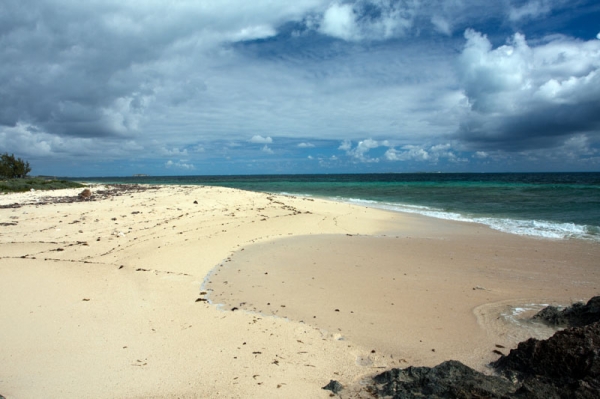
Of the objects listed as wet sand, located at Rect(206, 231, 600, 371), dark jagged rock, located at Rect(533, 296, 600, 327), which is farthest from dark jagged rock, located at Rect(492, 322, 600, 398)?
dark jagged rock, located at Rect(533, 296, 600, 327)

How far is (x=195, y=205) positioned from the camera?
1683cm

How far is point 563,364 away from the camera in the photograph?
115 inches

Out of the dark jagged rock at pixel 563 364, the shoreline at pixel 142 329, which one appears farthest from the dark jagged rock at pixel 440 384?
the shoreline at pixel 142 329

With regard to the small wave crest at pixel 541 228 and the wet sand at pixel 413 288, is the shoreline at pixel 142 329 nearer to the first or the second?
the wet sand at pixel 413 288

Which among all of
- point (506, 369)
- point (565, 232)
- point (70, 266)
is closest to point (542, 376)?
point (506, 369)

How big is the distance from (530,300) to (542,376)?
3325mm

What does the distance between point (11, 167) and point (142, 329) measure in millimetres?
53556

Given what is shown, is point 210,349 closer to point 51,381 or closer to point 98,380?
point 98,380

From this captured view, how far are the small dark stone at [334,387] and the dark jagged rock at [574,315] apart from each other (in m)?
3.10

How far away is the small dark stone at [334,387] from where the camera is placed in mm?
3217

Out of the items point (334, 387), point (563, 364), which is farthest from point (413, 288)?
point (334, 387)

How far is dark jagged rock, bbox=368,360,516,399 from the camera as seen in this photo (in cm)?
277

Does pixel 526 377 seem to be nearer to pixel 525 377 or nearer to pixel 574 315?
pixel 525 377

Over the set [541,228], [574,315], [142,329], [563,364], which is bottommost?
[142,329]
